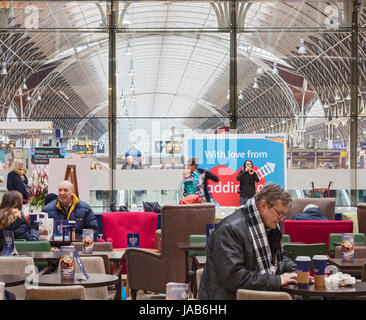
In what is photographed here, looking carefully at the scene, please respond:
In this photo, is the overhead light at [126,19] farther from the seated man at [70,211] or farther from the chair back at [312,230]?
the chair back at [312,230]

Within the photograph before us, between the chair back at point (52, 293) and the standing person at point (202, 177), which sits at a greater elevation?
the standing person at point (202, 177)

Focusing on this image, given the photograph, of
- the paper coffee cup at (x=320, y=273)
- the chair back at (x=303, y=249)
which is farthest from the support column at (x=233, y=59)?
the paper coffee cup at (x=320, y=273)

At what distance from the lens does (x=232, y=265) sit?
117 inches

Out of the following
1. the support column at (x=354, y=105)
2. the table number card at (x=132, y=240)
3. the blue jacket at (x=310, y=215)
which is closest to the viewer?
the table number card at (x=132, y=240)

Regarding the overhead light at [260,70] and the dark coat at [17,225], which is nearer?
the dark coat at [17,225]

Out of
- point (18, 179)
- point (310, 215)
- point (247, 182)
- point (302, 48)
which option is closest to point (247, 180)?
point (247, 182)

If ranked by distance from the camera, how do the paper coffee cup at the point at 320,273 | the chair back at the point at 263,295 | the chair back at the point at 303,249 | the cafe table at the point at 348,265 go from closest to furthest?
the chair back at the point at 263,295 → the paper coffee cup at the point at 320,273 → the cafe table at the point at 348,265 → the chair back at the point at 303,249

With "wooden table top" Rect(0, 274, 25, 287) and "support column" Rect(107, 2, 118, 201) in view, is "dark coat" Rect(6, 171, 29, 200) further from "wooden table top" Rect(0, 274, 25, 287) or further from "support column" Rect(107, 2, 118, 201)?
"wooden table top" Rect(0, 274, 25, 287)

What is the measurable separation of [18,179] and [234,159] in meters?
3.62

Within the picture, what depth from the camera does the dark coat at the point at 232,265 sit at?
299cm

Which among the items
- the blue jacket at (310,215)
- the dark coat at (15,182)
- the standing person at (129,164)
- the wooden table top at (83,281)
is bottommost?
the wooden table top at (83,281)

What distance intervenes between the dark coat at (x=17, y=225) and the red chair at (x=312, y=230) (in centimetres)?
258
